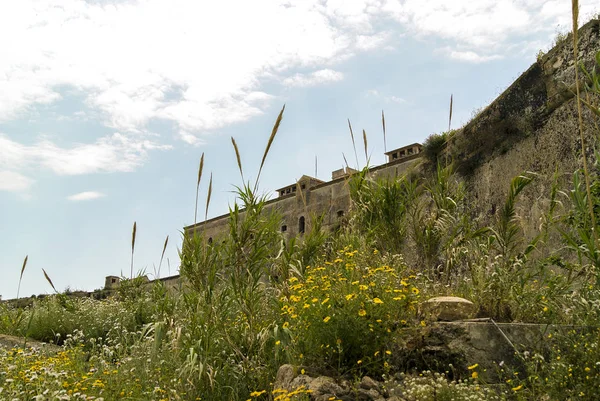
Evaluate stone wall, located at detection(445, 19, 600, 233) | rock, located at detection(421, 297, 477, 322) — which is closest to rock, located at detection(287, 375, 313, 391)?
rock, located at detection(421, 297, 477, 322)

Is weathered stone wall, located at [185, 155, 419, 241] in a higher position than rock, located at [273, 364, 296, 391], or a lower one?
higher

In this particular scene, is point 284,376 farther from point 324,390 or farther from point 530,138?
point 530,138

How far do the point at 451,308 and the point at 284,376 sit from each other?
1.77 m

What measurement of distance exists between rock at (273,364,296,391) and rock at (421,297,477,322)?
4.70ft

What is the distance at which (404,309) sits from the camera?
5121 millimetres

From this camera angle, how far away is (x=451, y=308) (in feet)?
16.9

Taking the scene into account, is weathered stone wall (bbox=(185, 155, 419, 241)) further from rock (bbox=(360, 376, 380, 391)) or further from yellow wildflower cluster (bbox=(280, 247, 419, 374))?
rock (bbox=(360, 376, 380, 391))

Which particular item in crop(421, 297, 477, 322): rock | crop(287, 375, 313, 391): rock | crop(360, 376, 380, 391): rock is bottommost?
crop(360, 376, 380, 391): rock

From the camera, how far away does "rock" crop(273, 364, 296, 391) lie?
4475mm

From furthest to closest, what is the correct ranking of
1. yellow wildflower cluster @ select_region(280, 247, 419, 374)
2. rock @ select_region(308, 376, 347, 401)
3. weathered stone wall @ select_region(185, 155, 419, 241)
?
weathered stone wall @ select_region(185, 155, 419, 241), yellow wildflower cluster @ select_region(280, 247, 419, 374), rock @ select_region(308, 376, 347, 401)

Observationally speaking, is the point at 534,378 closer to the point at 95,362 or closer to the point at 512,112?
the point at 95,362

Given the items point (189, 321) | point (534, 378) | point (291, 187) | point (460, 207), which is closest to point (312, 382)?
point (189, 321)

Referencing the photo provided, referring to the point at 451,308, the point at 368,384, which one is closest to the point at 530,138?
the point at 451,308

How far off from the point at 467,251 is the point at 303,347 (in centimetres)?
242
